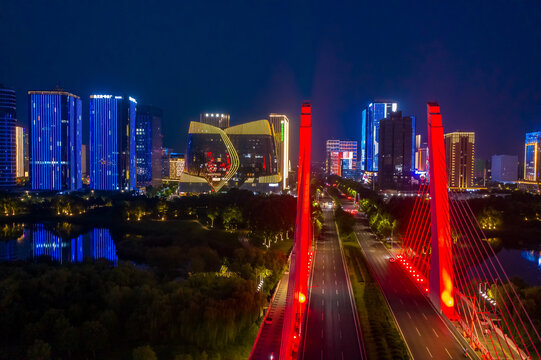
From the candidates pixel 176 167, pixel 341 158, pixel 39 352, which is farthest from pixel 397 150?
pixel 39 352

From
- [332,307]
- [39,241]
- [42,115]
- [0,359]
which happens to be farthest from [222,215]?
[42,115]

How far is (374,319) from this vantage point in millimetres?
10578

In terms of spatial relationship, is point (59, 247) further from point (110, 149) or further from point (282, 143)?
point (282, 143)

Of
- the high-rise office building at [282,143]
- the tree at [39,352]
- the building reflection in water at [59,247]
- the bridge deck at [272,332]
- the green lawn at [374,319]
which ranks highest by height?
the high-rise office building at [282,143]

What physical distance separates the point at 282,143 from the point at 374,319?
181ft

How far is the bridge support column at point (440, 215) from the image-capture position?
853cm

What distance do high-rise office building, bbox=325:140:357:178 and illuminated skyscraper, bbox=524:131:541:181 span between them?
129 ft

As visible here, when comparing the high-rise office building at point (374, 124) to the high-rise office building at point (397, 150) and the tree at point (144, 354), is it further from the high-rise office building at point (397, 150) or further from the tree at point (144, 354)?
the tree at point (144, 354)

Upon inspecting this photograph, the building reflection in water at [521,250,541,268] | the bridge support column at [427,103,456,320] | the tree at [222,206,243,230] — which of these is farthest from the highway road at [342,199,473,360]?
the tree at [222,206,243,230]

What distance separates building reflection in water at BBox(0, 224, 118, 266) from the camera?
66.3 ft

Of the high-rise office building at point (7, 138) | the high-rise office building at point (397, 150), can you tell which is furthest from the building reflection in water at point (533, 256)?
the high-rise office building at point (7, 138)

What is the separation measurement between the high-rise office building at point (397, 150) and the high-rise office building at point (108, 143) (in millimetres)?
38087

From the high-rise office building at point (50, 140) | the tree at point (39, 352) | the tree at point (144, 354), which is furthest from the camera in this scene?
the high-rise office building at point (50, 140)

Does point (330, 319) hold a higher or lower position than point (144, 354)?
lower
